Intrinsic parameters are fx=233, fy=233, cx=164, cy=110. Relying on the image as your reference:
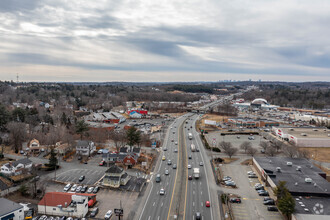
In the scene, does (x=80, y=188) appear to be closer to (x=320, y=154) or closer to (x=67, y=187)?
(x=67, y=187)

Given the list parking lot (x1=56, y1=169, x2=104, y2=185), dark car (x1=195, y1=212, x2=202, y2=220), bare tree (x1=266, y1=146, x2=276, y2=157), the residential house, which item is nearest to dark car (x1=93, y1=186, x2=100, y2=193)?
the residential house

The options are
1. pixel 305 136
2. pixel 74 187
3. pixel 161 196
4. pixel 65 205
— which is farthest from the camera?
pixel 305 136

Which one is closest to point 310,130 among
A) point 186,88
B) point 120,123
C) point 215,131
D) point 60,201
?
point 215,131

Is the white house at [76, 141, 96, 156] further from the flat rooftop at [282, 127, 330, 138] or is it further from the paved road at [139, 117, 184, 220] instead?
the flat rooftop at [282, 127, 330, 138]

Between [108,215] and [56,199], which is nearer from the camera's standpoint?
[108,215]

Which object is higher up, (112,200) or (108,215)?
(108,215)

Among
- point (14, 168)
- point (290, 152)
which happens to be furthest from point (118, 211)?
point (290, 152)
